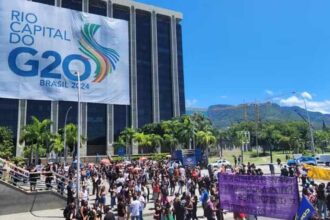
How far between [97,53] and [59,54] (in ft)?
4.23

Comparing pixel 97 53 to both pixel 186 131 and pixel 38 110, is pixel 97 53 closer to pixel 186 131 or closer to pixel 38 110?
pixel 186 131

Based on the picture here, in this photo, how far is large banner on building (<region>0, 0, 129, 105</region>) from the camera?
10.1 metres

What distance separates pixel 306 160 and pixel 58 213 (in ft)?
154

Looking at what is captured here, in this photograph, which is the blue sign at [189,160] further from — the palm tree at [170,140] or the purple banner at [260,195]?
the purple banner at [260,195]

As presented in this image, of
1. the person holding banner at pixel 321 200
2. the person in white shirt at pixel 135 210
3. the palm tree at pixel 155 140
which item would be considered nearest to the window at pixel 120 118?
the palm tree at pixel 155 140

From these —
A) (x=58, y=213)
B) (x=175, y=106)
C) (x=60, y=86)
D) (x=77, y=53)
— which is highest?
(x=175, y=106)

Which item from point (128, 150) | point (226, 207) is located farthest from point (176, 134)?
point (226, 207)

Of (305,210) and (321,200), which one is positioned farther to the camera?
(321,200)

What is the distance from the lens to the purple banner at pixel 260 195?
40.1 feet

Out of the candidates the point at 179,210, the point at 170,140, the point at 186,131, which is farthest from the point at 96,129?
the point at 179,210

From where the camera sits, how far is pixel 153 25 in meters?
105

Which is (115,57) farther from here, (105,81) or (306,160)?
(306,160)

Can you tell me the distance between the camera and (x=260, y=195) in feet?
42.8

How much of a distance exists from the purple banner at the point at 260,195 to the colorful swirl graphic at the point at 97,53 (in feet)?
19.3
